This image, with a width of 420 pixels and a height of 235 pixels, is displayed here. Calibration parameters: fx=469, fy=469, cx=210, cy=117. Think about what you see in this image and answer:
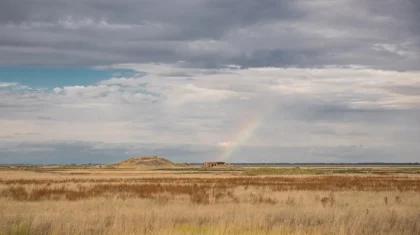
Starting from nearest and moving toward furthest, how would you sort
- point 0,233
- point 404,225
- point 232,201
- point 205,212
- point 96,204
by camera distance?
1. point 0,233
2. point 404,225
3. point 205,212
4. point 96,204
5. point 232,201

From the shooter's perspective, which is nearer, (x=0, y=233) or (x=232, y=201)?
(x=0, y=233)

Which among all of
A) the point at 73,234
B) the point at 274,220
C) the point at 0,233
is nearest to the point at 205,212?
the point at 274,220

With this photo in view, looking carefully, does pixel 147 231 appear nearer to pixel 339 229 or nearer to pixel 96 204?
pixel 339 229

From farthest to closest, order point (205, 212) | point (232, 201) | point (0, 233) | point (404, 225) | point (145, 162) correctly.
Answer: point (145, 162) < point (232, 201) < point (205, 212) < point (404, 225) < point (0, 233)

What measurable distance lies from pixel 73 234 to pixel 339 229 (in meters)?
7.15

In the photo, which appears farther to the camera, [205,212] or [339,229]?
[205,212]

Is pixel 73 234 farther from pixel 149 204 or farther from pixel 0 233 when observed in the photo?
pixel 149 204

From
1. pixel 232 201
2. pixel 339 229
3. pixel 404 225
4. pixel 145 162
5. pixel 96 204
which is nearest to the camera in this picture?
pixel 339 229

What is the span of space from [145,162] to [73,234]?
183 metres

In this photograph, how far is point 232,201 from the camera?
24.1 meters

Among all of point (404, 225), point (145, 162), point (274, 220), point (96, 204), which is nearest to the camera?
point (404, 225)

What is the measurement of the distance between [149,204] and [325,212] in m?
8.32

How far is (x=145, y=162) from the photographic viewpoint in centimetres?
19300

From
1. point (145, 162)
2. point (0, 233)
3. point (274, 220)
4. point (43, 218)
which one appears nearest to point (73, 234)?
point (0, 233)
